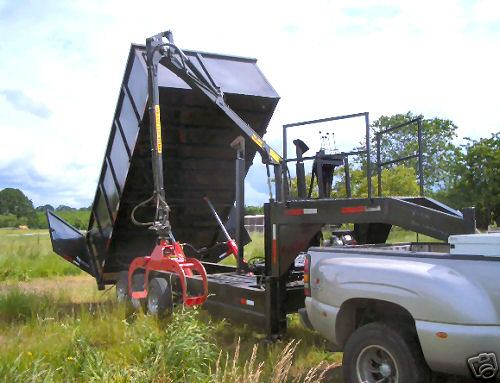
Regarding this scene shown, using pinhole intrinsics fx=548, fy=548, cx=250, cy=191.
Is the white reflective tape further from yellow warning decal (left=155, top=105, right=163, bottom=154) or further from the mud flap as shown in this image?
the mud flap

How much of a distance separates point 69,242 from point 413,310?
7.87 m

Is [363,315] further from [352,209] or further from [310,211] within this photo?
[310,211]

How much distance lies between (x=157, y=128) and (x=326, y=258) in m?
3.85

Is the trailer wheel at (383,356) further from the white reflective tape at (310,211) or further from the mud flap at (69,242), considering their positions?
the mud flap at (69,242)

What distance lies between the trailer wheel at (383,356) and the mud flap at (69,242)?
7055 mm

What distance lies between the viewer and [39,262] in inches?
605

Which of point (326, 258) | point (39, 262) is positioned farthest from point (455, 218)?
point (39, 262)

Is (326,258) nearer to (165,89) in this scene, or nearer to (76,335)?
(76,335)

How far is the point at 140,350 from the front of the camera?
15.9 feet

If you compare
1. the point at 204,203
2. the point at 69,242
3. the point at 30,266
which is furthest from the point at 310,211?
the point at 30,266

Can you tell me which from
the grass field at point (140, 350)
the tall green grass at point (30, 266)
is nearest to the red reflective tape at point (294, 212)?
the grass field at point (140, 350)

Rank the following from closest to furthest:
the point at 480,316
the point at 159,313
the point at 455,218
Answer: the point at 480,316, the point at 455,218, the point at 159,313

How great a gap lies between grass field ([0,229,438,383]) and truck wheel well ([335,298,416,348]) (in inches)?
13.9

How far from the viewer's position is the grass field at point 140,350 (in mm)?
4180
